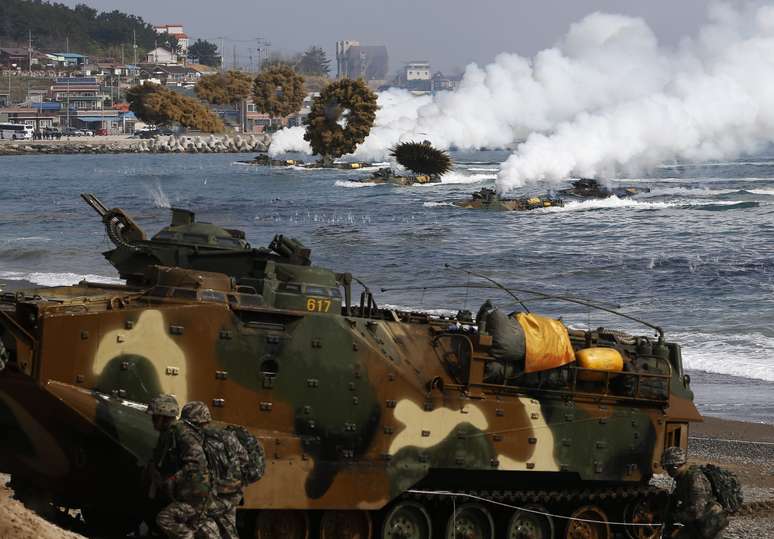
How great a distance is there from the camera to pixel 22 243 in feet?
187

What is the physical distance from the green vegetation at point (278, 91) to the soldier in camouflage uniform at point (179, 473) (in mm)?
172953

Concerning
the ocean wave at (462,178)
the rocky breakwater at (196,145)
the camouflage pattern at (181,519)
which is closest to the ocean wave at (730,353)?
the camouflage pattern at (181,519)

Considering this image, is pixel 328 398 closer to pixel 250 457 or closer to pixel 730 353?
pixel 250 457

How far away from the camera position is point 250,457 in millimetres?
12070

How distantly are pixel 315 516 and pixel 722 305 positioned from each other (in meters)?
27.9

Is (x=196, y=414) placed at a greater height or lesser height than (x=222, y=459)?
greater

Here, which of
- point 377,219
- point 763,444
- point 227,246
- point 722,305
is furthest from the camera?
point 377,219

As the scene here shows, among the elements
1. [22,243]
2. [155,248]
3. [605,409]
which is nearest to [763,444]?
[605,409]

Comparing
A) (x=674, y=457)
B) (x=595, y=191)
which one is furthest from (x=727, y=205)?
(x=674, y=457)

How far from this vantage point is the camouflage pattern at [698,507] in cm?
1380

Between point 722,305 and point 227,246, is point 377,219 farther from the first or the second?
point 227,246

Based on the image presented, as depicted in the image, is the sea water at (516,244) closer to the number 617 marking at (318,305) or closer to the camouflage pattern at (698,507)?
the number 617 marking at (318,305)

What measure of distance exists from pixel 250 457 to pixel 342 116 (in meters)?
122

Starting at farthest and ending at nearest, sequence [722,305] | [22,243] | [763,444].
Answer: [22,243]
[722,305]
[763,444]
